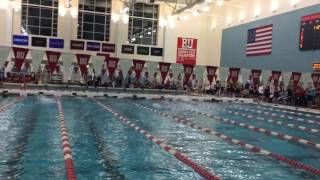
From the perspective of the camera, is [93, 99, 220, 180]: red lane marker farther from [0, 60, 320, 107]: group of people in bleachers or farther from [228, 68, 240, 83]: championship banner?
[228, 68, 240, 83]: championship banner

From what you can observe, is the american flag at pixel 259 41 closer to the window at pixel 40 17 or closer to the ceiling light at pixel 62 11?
the ceiling light at pixel 62 11

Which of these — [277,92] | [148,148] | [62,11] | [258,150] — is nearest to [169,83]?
[277,92]

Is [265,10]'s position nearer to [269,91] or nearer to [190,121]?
[269,91]

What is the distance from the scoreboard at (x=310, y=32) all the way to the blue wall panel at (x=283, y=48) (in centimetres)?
26

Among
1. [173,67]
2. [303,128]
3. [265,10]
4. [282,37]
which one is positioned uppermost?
[265,10]

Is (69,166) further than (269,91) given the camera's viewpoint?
No

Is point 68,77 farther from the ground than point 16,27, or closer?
closer

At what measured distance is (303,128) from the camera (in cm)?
1062

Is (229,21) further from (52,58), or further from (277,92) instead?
(52,58)

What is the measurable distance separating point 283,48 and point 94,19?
45.2ft

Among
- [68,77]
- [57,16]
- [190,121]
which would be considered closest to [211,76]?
[68,77]

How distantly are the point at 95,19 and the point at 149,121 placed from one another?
66.1 feet

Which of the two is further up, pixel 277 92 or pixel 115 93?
pixel 277 92

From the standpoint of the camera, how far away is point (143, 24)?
30531 mm
